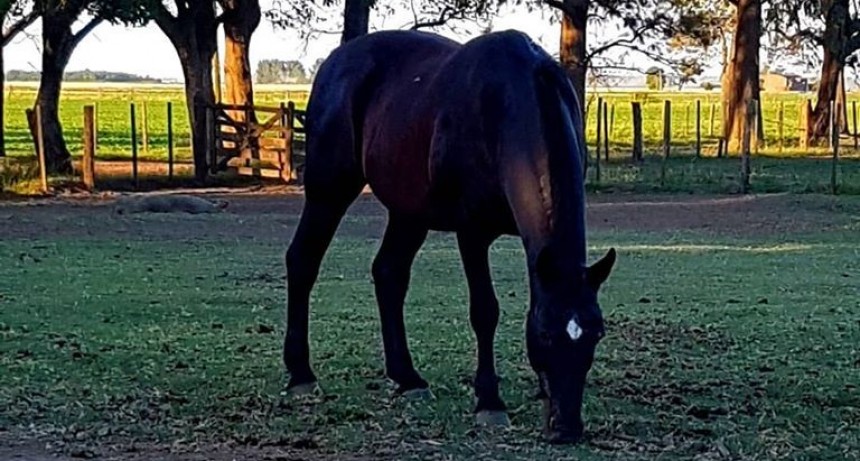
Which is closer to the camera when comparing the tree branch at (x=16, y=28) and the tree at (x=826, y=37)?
the tree branch at (x=16, y=28)

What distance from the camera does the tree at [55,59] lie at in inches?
1254

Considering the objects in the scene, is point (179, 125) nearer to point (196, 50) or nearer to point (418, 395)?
point (196, 50)

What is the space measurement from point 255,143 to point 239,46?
17.8ft

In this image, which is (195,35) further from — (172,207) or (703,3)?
(703,3)

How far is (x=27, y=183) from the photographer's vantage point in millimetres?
27438

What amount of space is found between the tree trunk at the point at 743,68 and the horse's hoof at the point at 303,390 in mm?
34724

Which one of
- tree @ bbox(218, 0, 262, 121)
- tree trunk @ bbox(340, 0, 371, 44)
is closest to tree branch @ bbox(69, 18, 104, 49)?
tree @ bbox(218, 0, 262, 121)

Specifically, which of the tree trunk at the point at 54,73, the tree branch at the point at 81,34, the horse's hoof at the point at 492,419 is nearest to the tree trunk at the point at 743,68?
the tree branch at the point at 81,34

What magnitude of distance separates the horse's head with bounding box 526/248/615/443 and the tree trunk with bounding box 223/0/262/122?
1138 inches

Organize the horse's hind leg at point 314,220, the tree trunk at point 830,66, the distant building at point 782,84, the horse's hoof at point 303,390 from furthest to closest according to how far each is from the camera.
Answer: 1. the distant building at point 782,84
2. the tree trunk at point 830,66
3. the horse's hind leg at point 314,220
4. the horse's hoof at point 303,390

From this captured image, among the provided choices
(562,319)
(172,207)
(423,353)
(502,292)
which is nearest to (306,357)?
(423,353)

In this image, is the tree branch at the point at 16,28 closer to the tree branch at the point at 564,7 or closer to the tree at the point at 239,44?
the tree at the point at 239,44

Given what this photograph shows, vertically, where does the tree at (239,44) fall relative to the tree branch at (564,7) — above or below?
below

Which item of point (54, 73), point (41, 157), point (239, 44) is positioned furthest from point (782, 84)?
point (41, 157)
